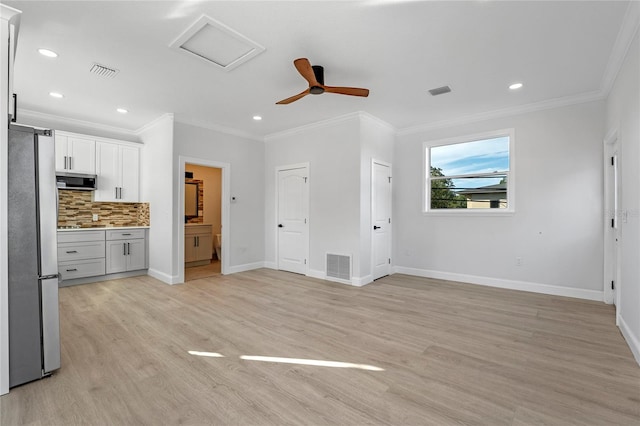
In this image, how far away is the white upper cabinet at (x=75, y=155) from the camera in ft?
16.0

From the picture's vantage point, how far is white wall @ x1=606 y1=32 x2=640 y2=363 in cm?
251

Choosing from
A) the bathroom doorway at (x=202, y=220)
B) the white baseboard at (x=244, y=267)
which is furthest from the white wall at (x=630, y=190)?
the bathroom doorway at (x=202, y=220)

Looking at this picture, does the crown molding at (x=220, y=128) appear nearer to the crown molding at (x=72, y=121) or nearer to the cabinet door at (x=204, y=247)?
the crown molding at (x=72, y=121)

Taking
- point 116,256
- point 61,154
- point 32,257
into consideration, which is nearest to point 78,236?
point 116,256

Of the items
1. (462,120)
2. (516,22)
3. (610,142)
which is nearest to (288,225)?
(462,120)

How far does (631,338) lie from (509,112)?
3.34m

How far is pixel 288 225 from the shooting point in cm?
595

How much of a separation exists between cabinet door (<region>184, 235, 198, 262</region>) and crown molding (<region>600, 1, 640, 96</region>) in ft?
23.6

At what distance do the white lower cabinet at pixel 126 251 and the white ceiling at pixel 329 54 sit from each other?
6.94ft

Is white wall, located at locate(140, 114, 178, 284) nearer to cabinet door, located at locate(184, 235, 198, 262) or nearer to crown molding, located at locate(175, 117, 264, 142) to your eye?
crown molding, located at locate(175, 117, 264, 142)

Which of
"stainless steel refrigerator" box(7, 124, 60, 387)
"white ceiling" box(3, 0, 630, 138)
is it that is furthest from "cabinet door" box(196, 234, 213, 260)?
"stainless steel refrigerator" box(7, 124, 60, 387)

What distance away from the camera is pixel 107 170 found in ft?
17.6

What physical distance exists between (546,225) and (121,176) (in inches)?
281

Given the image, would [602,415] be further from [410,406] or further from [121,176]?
[121,176]
